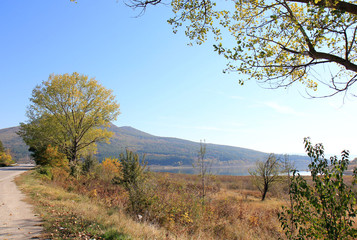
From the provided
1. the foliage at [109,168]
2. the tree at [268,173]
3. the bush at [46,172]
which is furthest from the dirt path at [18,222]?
the tree at [268,173]

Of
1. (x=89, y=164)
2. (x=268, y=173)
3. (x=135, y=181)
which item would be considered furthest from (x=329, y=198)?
(x=89, y=164)

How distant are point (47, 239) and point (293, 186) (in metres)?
5.73

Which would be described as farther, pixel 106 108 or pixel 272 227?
pixel 106 108

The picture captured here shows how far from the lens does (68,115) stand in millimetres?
28047

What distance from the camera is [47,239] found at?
18.0 ft

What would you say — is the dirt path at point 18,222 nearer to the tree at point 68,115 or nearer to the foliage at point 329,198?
the foliage at point 329,198

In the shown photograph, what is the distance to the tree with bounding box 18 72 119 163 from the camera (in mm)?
27109

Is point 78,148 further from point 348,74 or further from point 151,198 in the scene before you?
point 348,74

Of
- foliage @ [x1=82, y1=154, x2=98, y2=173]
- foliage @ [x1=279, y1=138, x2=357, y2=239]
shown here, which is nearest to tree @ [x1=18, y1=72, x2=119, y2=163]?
foliage @ [x1=82, y1=154, x2=98, y2=173]

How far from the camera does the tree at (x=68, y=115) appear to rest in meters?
27.1

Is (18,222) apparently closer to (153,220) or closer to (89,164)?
(153,220)

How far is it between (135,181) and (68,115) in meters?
20.2

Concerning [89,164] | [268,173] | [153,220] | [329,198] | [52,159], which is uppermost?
[329,198]

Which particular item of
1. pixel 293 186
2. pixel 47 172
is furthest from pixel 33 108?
pixel 293 186
